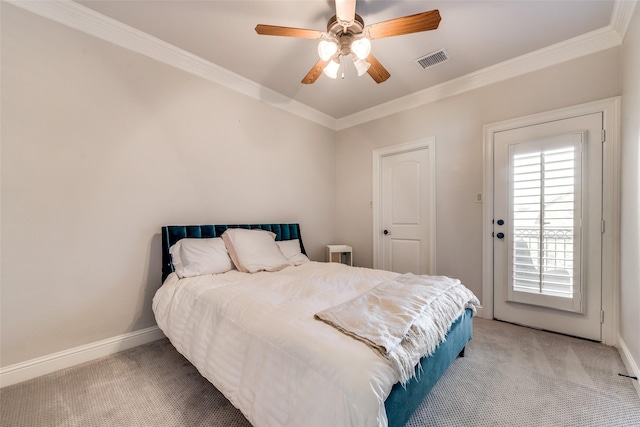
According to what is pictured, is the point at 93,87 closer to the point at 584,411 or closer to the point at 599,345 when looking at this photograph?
the point at 584,411

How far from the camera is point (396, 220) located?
357 cm

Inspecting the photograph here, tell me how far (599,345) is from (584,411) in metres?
1.14

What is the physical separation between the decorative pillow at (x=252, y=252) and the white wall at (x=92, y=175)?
1.46ft

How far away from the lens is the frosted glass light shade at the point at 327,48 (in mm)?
1813

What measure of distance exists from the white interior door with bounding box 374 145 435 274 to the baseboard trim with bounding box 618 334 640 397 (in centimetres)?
156

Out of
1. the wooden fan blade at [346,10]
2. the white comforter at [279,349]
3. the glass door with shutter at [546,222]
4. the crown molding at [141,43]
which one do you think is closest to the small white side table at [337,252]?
the white comforter at [279,349]

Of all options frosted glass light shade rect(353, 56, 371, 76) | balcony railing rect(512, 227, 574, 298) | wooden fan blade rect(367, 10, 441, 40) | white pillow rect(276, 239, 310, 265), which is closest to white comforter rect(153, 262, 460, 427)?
white pillow rect(276, 239, 310, 265)

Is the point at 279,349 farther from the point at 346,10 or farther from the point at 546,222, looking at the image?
the point at 546,222

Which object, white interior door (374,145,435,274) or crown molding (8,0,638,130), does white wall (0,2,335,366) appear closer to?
crown molding (8,0,638,130)

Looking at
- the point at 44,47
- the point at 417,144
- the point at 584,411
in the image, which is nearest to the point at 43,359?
the point at 44,47

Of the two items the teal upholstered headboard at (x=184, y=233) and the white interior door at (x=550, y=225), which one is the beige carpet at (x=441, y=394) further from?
the teal upholstered headboard at (x=184, y=233)

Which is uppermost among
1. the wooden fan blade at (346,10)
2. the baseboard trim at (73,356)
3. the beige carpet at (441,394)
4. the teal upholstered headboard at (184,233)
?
the wooden fan blade at (346,10)

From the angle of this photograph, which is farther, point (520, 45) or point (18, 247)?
point (520, 45)

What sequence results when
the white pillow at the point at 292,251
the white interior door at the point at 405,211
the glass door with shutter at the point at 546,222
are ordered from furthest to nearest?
the white interior door at the point at 405,211 < the white pillow at the point at 292,251 < the glass door with shutter at the point at 546,222
